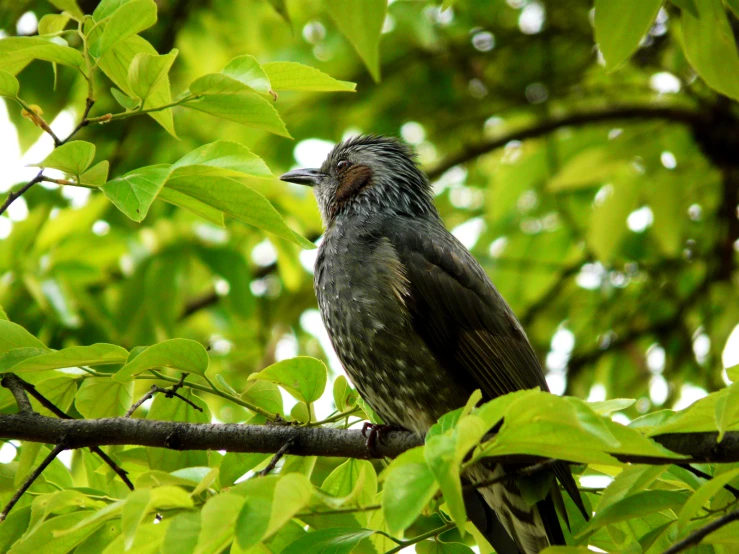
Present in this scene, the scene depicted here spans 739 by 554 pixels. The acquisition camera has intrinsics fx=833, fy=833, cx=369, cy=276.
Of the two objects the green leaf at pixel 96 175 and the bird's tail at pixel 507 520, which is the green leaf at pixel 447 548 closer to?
the bird's tail at pixel 507 520

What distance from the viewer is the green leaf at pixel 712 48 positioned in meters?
2.13

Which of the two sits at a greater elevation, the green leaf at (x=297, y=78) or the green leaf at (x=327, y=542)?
the green leaf at (x=297, y=78)

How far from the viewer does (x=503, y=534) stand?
10.9 feet

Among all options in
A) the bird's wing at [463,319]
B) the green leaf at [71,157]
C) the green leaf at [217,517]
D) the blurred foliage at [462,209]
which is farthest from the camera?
the blurred foliage at [462,209]

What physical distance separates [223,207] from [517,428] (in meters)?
0.97

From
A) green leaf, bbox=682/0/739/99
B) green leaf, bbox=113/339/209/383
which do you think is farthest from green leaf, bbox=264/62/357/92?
green leaf, bbox=682/0/739/99

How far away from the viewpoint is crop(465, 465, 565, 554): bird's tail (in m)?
3.21

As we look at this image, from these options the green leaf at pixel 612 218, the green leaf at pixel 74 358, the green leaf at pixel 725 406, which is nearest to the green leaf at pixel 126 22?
the green leaf at pixel 74 358

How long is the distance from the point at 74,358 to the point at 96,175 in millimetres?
493

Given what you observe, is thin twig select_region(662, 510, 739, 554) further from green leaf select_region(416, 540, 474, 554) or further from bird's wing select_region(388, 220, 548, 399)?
bird's wing select_region(388, 220, 548, 399)

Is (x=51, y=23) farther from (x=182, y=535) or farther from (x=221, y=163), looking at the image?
(x=182, y=535)

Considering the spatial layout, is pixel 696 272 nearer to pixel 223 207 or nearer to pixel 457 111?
pixel 457 111

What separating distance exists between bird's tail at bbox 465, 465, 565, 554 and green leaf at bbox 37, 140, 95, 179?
186cm

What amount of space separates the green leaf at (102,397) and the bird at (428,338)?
118 centimetres
